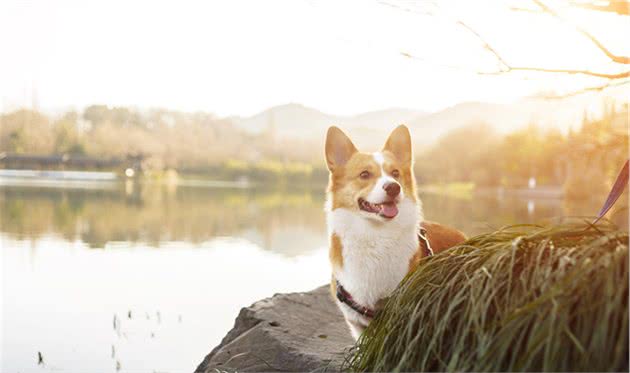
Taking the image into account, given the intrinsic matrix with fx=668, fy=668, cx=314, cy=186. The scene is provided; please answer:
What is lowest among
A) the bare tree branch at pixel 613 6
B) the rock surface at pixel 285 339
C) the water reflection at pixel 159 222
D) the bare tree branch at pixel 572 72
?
the water reflection at pixel 159 222

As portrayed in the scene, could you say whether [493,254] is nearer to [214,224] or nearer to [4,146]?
[214,224]

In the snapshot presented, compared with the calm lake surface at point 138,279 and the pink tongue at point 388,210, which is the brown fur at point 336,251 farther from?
the calm lake surface at point 138,279

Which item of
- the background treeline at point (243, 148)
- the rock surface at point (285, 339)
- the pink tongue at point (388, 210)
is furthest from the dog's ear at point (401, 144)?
the background treeline at point (243, 148)

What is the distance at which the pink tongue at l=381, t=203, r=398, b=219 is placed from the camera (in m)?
3.41

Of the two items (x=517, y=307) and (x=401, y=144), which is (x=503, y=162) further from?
(x=517, y=307)

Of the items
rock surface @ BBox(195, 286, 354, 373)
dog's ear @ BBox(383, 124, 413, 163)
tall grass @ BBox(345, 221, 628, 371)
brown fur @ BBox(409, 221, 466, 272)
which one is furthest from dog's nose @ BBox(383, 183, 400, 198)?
rock surface @ BBox(195, 286, 354, 373)

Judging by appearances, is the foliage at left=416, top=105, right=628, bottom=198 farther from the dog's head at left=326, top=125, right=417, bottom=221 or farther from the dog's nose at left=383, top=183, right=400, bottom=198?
the dog's nose at left=383, top=183, right=400, bottom=198

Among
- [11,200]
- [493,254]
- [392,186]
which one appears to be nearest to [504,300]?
[493,254]

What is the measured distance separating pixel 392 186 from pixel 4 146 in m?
41.4

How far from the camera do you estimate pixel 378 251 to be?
3523mm

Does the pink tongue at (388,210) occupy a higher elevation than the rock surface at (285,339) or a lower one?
higher

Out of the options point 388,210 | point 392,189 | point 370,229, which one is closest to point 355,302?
point 370,229

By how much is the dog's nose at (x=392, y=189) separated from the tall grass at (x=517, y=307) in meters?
0.48

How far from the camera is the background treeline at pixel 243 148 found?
99.8 feet
